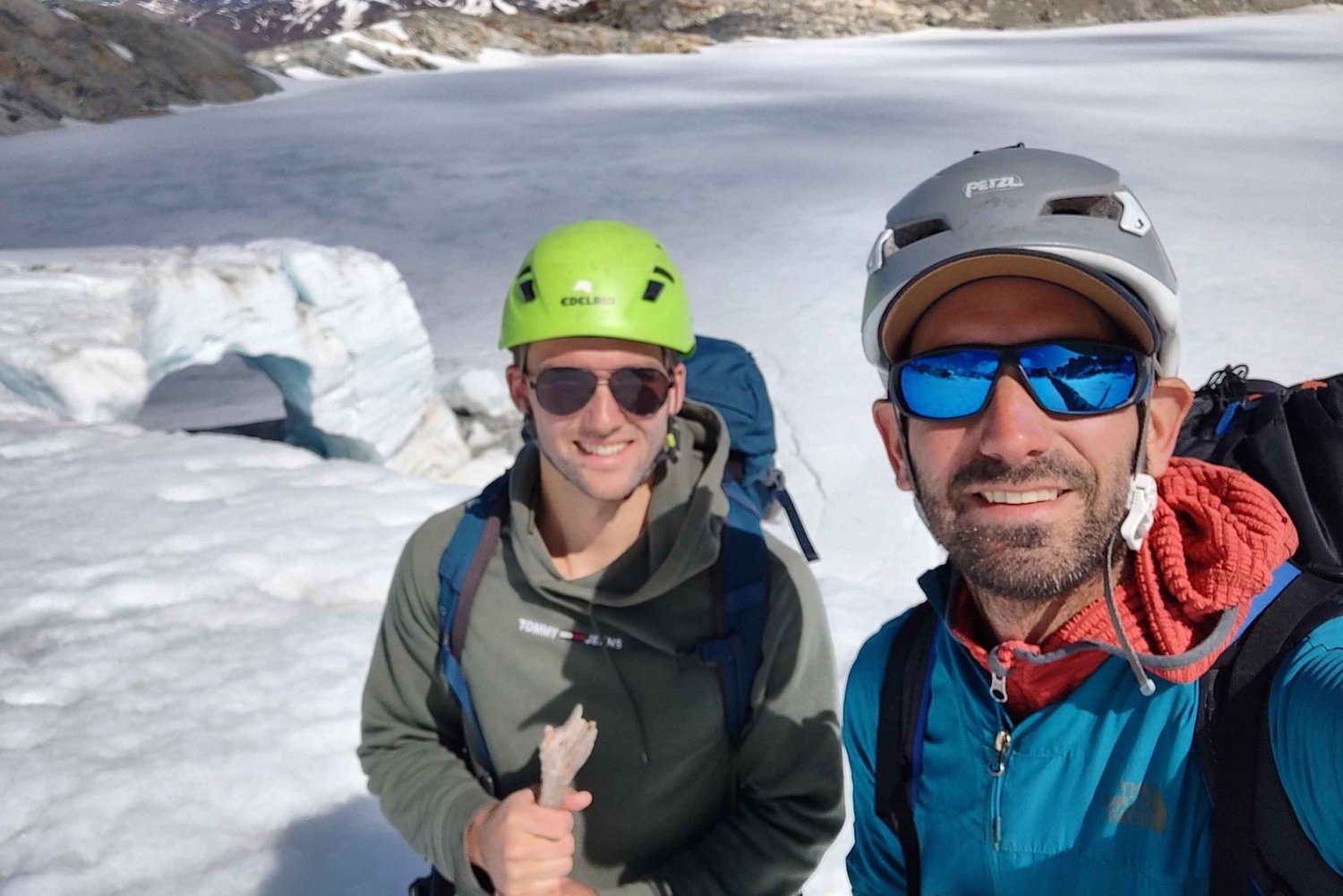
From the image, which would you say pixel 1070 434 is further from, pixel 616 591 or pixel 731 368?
pixel 731 368

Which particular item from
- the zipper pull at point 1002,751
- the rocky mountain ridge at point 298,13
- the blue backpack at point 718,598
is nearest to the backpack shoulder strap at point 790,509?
the blue backpack at point 718,598

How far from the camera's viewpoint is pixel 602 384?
170cm

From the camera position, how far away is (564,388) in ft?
5.54

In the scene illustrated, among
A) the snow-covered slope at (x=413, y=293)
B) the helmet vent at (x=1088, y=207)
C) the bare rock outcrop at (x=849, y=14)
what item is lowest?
the snow-covered slope at (x=413, y=293)

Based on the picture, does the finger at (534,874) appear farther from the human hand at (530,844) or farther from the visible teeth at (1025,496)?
the visible teeth at (1025,496)

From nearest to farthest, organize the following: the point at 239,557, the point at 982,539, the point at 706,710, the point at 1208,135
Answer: the point at 982,539
the point at 706,710
the point at 239,557
the point at 1208,135

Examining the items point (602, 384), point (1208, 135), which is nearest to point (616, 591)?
point (602, 384)

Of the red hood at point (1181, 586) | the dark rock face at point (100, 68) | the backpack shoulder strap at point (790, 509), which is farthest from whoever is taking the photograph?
the dark rock face at point (100, 68)

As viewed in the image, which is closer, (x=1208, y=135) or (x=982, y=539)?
(x=982, y=539)

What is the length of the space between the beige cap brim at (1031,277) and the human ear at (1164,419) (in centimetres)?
7

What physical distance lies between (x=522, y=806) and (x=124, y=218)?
14579mm

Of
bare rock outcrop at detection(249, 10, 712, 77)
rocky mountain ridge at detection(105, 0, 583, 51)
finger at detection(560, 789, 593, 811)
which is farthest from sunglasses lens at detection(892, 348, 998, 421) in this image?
rocky mountain ridge at detection(105, 0, 583, 51)

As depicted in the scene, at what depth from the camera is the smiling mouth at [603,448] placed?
5.39 feet

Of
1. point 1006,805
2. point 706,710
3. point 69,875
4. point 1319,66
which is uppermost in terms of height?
point 1319,66
